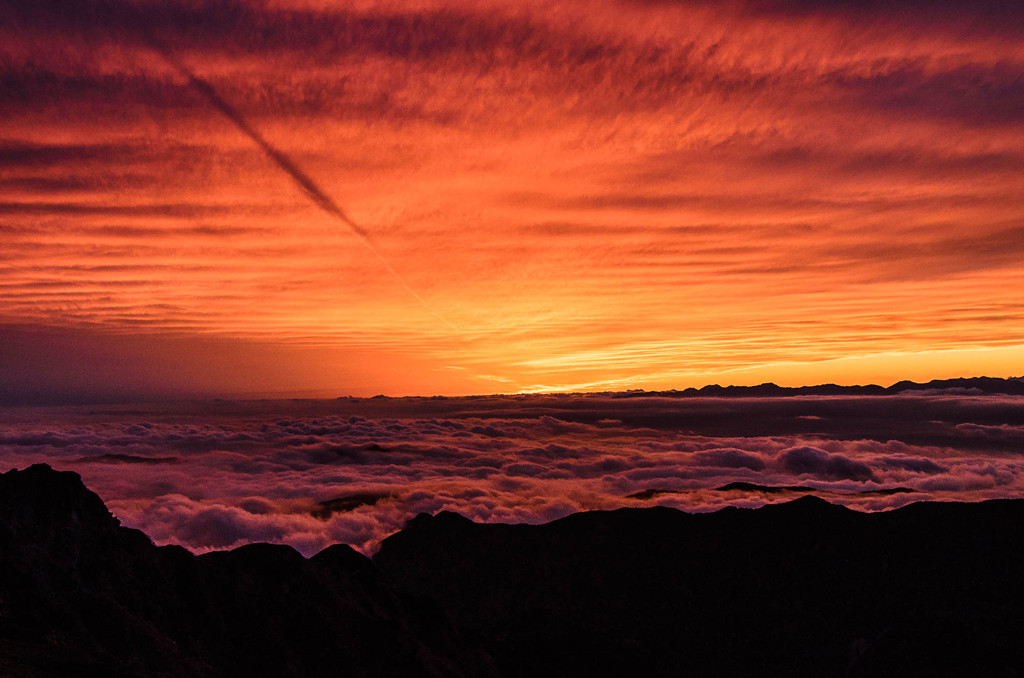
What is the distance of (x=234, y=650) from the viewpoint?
117938 mm

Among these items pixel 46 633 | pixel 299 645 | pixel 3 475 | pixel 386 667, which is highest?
pixel 3 475

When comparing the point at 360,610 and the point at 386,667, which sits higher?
the point at 360,610

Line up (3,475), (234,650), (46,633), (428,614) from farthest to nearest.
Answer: (428,614)
(234,650)
(3,475)
(46,633)

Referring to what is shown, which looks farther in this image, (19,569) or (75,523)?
(75,523)

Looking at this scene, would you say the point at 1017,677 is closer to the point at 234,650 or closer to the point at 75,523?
the point at 234,650

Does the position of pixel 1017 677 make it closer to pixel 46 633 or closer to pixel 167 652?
pixel 167 652

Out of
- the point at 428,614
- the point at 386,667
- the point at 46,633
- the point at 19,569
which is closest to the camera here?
the point at 46,633

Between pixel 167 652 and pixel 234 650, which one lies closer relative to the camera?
pixel 167 652

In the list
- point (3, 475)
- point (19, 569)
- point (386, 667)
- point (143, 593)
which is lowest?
point (386, 667)

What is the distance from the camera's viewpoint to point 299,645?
131 meters

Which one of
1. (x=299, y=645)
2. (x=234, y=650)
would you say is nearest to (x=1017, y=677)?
(x=299, y=645)

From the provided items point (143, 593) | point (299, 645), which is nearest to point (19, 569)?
point (143, 593)

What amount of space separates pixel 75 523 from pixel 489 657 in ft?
420

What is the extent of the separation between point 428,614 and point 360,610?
2471cm
